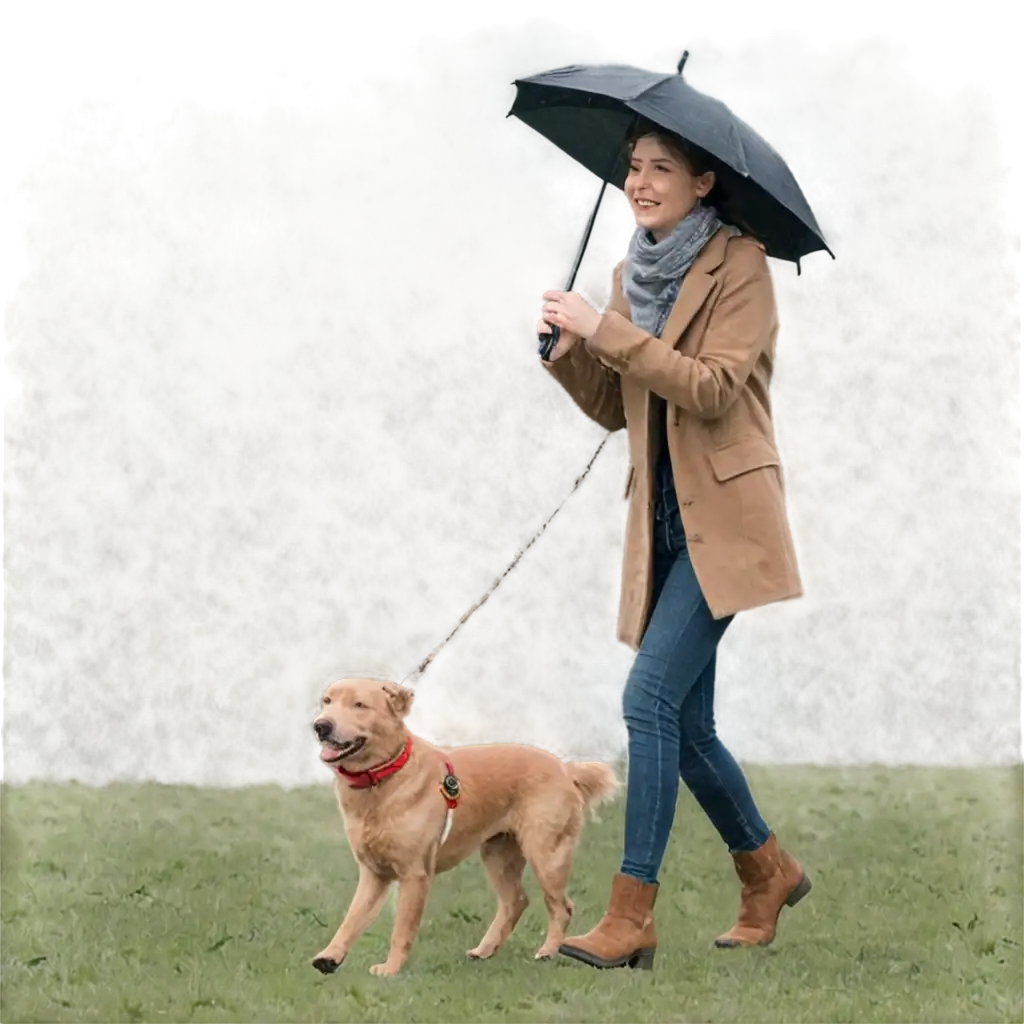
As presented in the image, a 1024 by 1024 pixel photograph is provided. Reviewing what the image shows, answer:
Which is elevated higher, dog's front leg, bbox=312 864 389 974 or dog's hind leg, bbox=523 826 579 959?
dog's hind leg, bbox=523 826 579 959

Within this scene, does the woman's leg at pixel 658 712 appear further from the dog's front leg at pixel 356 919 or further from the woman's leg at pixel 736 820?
the dog's front leg at pixel 356 919

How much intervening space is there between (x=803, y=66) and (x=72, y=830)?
4903mm

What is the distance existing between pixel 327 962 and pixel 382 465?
4.96 metres

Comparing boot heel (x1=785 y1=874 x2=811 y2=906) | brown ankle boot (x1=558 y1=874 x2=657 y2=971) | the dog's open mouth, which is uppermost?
the dog's open mouth

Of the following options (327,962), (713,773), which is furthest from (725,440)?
(327,962)

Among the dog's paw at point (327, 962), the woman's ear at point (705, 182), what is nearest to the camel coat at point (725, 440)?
the woman's ear at point (705, 182)

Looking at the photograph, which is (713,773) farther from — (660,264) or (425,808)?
(660,264)

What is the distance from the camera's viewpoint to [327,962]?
4.32 metres

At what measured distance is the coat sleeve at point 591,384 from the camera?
176 inches

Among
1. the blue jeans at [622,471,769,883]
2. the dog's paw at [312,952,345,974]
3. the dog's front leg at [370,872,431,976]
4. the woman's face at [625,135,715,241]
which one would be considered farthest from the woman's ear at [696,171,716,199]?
the dog's paw at [312,952,345,974]

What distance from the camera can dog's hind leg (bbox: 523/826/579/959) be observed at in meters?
4.56

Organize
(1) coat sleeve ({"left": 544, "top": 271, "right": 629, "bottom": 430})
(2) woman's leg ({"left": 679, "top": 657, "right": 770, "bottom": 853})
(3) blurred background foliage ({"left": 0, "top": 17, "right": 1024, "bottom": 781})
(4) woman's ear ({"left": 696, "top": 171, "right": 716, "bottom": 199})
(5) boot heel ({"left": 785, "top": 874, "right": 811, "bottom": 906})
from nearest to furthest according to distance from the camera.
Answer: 1. (4) woman's ear ({"left": 696, "top": 171, "right": 716, "bottom": 199})
2. (1) coat sleeve ({"left": 544, "top": 271, "right": 629, "bottom": 430})
3. (2) woman's leg ({"left": 679, "top": 657, "right": 770, "bottom": 853})
4. (5) boot heel ({"left": 785, "top": 874, "right": 811, "bottom": 906})
5. (3) blurred background foliage ({"left": 0, "top": 17, "right": 1024, "bottom": 781})

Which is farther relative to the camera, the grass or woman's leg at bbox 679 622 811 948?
woman's leg at bbox 679 622 811 948

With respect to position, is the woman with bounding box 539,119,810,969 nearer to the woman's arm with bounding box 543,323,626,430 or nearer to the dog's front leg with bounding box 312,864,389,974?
the woman's arm with bounding box 543,323,626,430
